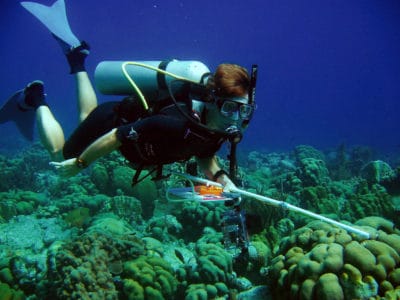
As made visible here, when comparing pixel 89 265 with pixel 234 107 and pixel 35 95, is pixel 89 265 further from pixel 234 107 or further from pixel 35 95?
pixel 35 95

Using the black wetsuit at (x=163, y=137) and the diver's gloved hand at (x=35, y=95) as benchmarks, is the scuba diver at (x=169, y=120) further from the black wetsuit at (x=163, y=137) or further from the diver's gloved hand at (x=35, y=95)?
the diver's gloved hand at (x=35, y=95)

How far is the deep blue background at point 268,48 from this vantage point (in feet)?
332

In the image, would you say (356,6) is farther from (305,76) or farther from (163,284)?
(163,284)

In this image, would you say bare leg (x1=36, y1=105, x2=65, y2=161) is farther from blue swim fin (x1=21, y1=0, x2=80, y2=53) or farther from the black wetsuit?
the black wetsuit

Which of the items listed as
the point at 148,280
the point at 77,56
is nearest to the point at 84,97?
the point at 77,56

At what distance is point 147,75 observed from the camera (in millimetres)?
4164

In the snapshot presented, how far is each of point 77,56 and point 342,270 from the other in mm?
4992

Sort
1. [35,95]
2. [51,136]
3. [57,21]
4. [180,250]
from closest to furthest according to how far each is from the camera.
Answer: [51,136], [35,95], [57,21], [180,250]

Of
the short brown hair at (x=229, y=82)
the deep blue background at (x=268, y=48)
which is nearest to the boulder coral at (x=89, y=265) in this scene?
the short brown hair at (x=229, y=82)

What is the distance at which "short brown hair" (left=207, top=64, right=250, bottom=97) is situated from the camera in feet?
11.7

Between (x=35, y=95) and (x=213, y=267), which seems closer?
(x=213, y=267)

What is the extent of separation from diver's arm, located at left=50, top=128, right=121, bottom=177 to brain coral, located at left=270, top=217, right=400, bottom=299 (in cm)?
258

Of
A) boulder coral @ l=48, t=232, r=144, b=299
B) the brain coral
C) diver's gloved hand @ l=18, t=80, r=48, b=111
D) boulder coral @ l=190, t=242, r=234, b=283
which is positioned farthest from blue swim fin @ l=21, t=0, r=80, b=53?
the brain coral

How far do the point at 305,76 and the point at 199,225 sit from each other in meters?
184
